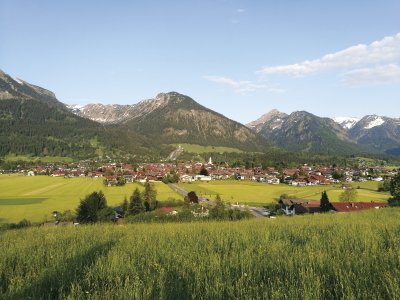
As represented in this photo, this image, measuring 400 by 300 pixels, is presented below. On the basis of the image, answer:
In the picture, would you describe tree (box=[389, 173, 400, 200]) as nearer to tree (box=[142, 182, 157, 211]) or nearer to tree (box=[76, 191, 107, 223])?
tree (box=[142, 182, 157, 211])

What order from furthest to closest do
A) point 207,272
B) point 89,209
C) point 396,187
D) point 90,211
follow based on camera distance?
1. point 396,187
2. point 89,209
3. point 90,211
4. point 207,272

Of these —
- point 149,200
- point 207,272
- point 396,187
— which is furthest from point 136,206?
point 207,272

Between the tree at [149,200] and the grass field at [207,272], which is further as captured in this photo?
the tree at [149,200]

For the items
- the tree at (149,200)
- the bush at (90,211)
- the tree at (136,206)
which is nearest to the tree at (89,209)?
the bush at (90,211)

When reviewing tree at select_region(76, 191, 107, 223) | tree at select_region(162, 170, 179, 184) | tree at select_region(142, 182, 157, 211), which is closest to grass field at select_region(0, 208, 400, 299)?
tree at select_region(76, 191, 107, 223)

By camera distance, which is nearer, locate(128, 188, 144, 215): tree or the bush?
the bush

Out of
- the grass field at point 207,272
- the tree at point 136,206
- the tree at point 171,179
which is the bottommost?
the tree at point 171,179

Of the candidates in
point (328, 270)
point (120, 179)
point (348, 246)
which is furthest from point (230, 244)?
point (120, 179)

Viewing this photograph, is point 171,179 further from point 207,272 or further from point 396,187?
point 207,272

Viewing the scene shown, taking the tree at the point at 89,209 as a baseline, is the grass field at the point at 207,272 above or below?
above

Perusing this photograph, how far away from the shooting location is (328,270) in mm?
4730

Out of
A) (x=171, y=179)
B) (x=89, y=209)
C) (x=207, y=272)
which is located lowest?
(x=171, y=179)

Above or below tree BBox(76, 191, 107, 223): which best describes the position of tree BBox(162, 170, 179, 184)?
below

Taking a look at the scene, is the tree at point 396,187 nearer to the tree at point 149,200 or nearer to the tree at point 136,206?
the tree at point 149,200
